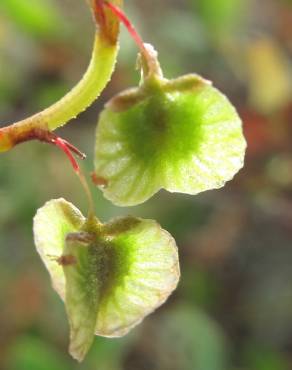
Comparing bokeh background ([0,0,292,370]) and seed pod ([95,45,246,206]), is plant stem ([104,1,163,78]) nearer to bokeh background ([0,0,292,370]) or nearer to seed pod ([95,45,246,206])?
seed pod ([95,45,246,206])

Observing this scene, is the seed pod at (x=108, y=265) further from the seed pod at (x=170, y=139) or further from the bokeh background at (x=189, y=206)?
the bokeh background at (x=189, y=206)

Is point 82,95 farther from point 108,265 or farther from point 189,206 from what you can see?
point 189,206

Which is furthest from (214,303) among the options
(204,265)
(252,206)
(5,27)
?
(5,27)

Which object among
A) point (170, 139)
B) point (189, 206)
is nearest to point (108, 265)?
point (170, 139)

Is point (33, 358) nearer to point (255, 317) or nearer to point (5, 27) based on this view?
point (255, 317)

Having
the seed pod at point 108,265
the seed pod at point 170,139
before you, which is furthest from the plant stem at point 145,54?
the seed pod at point 108,265
